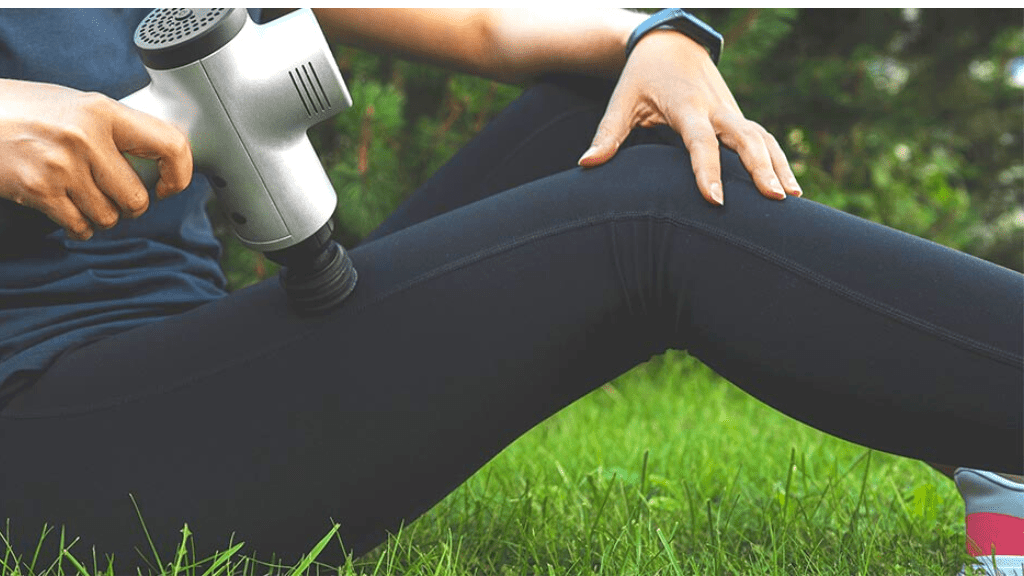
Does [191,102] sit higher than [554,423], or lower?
higher

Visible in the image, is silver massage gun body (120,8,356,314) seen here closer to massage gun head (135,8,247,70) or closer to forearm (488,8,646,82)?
massage gun head (135,8,247,70)

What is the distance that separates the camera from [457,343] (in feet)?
3.06

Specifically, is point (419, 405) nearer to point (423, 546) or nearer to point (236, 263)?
point (423, 546)

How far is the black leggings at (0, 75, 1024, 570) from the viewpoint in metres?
0.90

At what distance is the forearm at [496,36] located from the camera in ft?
4.09

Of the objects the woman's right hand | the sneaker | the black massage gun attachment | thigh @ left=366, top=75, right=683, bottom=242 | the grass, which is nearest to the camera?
the woman's right hand

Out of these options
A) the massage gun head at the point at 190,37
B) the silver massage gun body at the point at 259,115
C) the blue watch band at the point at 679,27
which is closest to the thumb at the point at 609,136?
the blue watch band at the point at 679,27

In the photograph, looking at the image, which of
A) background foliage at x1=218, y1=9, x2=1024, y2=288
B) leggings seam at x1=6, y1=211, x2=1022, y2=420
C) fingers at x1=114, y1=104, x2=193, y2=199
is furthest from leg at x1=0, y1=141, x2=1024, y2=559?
background foliage at x1=218, y1=9, x2=1024, y2=288

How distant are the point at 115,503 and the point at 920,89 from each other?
3.18m

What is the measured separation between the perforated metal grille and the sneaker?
2.94 feet

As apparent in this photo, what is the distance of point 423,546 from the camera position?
4.39ft

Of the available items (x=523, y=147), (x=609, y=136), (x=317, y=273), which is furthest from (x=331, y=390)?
(x=523, y=147)

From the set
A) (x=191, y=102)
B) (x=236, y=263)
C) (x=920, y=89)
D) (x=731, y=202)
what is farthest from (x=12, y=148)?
(x=920, y=89)

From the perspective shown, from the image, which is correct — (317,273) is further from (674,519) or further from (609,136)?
(674,519)
